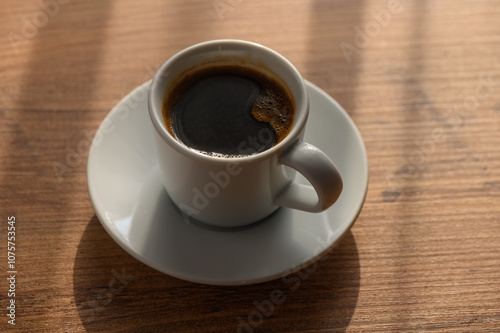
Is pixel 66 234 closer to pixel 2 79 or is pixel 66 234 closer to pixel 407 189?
pixel 2 79

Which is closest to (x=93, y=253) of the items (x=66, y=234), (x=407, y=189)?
(x=66, y=234)

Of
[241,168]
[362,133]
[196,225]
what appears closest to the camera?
[241,168]

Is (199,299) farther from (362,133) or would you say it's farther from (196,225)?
(362,133)

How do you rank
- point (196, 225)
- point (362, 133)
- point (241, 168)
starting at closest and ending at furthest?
point (241, 168) < point (196, 225) < point (362, 133)

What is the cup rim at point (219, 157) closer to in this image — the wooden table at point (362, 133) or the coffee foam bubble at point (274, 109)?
the coffee foam bubble at point (274, 109)

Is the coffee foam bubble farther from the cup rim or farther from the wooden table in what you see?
the wooden table

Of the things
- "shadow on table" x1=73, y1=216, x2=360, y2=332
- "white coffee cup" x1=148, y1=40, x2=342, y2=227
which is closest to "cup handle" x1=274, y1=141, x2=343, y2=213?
"white coffee cup" x1=148, y1=40, x2=342, y2=227

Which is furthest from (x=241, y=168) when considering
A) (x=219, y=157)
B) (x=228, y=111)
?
(x=228, y=111)
